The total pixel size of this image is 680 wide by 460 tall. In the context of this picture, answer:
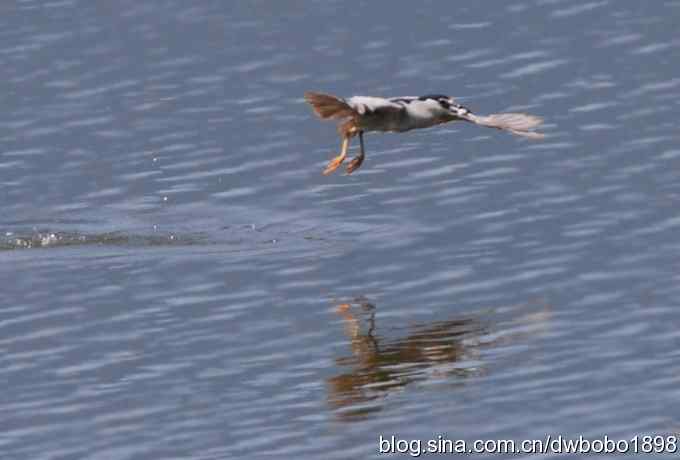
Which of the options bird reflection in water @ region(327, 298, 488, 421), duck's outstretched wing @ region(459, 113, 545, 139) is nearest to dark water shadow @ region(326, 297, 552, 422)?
bird reflection in water @ region(327, 298, 488, 421)

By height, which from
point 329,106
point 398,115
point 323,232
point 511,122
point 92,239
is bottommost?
point 323,232

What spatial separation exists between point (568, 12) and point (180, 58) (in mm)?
5101

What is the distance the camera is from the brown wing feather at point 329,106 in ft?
61.6

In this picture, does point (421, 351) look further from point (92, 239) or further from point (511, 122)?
point (92, 239)

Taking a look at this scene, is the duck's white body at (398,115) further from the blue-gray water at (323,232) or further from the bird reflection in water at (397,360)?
the bird reflection in water at (397,360)

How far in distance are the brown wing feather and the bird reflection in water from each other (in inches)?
67.8

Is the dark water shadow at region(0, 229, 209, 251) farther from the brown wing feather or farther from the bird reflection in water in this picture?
the brown wing feather

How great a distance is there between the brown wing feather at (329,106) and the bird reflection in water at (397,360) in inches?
67.8

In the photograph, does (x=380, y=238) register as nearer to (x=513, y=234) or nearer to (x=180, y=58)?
(x=513, y=234)

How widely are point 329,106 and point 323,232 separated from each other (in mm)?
3498

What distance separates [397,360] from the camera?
18.3 meters

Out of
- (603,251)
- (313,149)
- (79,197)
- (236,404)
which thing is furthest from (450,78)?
(236,404)

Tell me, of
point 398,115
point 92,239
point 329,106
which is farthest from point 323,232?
point 329,106

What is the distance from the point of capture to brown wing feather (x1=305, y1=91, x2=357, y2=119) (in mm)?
18766
